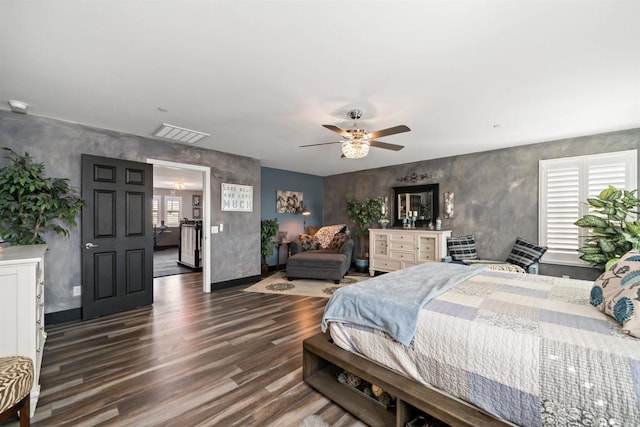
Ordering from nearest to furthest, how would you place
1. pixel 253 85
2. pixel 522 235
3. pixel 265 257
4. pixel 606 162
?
pixel 253 85, pixel 606 162, pixel 522 235, pixel 265 257

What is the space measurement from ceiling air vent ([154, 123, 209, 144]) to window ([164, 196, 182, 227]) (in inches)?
300

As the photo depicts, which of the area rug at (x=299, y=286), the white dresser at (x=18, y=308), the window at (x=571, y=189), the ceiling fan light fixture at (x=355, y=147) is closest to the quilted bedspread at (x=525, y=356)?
the ceiling fan light fixture at (x=355, y=147)

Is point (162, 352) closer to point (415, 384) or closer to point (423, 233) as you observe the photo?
point (415, 384)

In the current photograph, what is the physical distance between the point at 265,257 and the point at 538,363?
513cm

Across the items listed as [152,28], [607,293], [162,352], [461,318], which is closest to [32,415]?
[162,352]

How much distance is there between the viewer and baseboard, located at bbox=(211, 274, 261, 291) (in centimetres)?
463

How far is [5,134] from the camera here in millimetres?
2941

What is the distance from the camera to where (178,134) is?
3.71 m

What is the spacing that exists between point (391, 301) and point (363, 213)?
4482 mm

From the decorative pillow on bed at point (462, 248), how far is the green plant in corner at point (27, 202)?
5432 mm

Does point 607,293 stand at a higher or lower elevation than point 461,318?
higher

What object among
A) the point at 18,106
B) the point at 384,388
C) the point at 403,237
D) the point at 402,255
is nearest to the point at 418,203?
the point at 403,237

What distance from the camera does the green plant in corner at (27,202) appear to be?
8.80 feet

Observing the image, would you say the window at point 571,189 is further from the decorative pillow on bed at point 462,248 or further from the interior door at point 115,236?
the interior door at point 115,236
